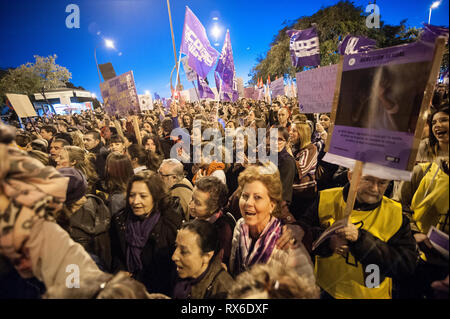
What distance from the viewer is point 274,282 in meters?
1.03

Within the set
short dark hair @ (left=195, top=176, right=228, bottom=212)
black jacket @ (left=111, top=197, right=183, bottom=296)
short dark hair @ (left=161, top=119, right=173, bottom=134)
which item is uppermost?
short dark hair @ (left=161, top=119, right=173, bottom=134)

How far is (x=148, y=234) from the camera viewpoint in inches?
80.9

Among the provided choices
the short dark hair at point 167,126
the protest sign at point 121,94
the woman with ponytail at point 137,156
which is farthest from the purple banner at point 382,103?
the short dark hair at point 167,126

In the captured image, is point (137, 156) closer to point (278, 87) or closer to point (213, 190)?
point (213, 190)

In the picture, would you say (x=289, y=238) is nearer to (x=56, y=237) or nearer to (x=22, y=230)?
(x=56, y=237)

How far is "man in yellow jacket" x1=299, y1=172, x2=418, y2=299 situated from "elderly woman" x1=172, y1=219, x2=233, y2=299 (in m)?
0.90

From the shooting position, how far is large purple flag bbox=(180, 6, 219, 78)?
20.1ft

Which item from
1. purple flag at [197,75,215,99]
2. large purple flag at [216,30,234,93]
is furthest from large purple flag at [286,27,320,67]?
purple flag at [197,75,215,99]

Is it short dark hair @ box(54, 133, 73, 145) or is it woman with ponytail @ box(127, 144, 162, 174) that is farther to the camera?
short dark hair @ box(54, 133, 73, 145)

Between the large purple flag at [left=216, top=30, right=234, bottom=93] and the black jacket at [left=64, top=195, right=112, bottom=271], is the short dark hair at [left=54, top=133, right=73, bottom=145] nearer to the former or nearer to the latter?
the black jacket at [left=64, top=195, right=112, bottom=271]

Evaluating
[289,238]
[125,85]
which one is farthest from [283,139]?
[125,85]

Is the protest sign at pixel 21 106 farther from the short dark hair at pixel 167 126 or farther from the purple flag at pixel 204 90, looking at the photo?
the purple flag at pixel 204 90

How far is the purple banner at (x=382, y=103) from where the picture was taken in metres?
1.12

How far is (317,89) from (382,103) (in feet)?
4.25
